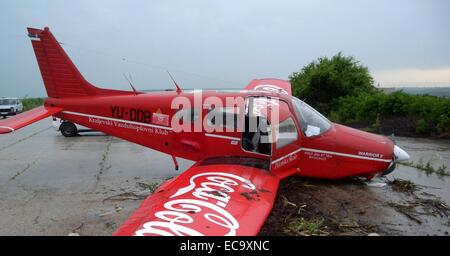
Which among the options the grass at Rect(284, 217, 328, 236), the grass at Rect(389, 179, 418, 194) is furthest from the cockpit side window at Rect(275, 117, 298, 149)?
the grass at Rect(389, 179, 418, 194)

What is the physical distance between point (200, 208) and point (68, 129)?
46.0ft

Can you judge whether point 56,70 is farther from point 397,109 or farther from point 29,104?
point 29,104

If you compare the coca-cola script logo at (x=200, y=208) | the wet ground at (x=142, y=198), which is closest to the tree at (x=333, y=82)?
the wet ground at (x=142, y=198)

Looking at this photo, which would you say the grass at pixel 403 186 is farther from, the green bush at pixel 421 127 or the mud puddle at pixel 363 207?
the green bush at pixel 421 127

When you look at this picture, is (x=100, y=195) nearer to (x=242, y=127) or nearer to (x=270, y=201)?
(x=242, y=127)

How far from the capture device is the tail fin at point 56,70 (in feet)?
31.3

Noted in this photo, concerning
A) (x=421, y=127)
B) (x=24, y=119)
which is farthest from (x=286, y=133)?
(x=421, y=127)

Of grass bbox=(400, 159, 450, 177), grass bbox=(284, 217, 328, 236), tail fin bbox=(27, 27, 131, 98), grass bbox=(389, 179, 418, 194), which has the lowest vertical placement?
grass bbox=(400, 159, 450, 177)

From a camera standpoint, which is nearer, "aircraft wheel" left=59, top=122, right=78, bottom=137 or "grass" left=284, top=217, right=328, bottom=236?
"grass" left=284, top=217, right=328, bottom=236

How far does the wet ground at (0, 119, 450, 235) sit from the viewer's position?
572 cm

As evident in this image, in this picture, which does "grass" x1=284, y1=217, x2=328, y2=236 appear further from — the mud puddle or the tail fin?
the tail fin

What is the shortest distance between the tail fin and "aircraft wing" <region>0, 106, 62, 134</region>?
0.50m
